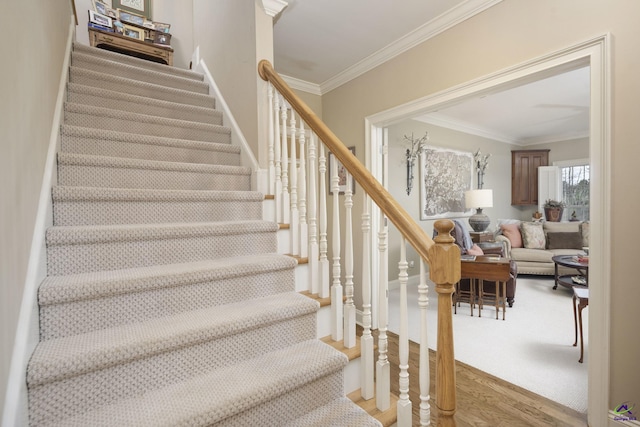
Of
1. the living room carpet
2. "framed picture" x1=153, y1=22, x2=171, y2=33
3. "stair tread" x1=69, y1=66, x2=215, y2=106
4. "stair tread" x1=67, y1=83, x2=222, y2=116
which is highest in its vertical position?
"framed picture" x1=153, y1=22, x2=171, y2=33

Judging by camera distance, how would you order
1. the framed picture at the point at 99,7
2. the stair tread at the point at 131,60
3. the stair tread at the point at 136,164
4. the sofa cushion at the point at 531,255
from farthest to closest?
the sofa cushion at the point at 531,255 < the framed picture at the point at 99,7 < the stair tread at the point at 131,60 < the stair tread at the point at 136,164

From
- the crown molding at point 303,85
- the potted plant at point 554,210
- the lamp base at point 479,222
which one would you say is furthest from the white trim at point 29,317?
the potted plant at point 554,210

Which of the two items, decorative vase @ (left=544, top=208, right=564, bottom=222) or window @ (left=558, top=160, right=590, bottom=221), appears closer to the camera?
decorative vase @ (left=544, top=208, right=564, bottom=222)

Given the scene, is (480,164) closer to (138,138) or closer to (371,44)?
(371,44)

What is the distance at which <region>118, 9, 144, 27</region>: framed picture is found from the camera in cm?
360

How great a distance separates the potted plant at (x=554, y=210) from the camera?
6.13 metres

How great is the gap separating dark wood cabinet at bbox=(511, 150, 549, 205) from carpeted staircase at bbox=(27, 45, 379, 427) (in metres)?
6.88

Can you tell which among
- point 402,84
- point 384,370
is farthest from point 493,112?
point 384,370

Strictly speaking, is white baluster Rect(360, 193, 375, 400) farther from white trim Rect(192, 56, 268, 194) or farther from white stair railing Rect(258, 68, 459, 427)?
white trim Rect(192, 56, 268, 194)

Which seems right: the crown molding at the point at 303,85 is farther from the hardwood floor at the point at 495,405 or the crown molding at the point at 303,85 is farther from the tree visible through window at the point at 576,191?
the tree visible through window at the point at 576,191

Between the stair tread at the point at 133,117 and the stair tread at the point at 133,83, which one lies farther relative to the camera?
the stair tread at the point at 133,83

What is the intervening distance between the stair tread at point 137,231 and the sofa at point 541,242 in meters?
4.70

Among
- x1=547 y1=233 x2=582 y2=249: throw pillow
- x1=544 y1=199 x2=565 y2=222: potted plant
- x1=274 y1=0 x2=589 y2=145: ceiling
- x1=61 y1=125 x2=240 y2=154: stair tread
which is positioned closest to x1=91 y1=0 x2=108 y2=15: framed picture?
x1=274 y1=0 x2=589 y2=145: ceiling

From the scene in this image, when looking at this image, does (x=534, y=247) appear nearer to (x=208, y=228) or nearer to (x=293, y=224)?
(x=293, y=224)
